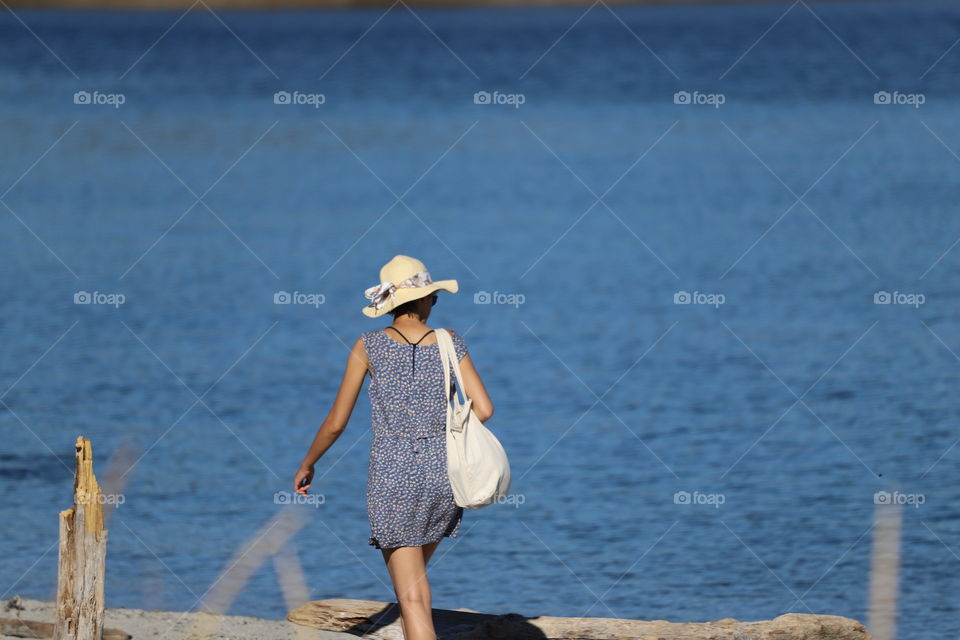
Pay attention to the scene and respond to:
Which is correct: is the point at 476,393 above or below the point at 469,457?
above

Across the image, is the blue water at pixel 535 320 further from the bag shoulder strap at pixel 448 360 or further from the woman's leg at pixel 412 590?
the bag shoulder strap at pixel 448 360

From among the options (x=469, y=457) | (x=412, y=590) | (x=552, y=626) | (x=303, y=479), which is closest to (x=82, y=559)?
(x=303, y=479)

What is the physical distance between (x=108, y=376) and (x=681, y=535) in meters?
6.71

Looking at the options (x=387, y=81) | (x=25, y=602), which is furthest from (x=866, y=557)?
(x=387, y=81)

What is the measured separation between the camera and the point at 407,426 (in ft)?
20.3

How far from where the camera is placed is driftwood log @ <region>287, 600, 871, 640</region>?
23.0 feet

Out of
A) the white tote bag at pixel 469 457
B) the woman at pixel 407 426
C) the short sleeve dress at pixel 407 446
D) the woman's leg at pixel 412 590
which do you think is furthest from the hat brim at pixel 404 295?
the woman's leg at pixel 412 590

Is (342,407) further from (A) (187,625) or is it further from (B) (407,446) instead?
(A) (187,625)

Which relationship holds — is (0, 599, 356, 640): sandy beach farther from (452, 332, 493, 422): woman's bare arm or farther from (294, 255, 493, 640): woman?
(452, 332, 493, 422): woman's bare arm

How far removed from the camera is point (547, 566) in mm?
9922

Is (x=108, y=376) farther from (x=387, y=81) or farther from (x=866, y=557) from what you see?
(x=387, y=81)

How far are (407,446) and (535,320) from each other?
11.4m

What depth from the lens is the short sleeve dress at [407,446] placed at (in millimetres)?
6141

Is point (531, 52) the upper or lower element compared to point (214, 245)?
upper
